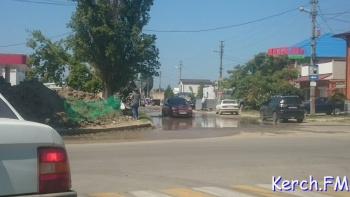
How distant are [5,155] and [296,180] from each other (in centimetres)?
720

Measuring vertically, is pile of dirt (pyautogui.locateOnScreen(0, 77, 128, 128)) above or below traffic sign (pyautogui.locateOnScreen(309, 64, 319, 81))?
below

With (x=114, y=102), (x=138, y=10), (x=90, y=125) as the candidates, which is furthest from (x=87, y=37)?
(x=90, y=125)

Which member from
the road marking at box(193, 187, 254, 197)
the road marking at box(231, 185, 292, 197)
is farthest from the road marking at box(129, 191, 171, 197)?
the road marking at box(231, 185, 292, 197)

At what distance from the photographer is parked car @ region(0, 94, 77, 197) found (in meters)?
3.64

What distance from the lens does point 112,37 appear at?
29766 millimetres

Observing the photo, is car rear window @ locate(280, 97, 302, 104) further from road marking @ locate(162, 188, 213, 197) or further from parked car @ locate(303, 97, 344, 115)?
road marking @ locate(162, 188, 213, 197)

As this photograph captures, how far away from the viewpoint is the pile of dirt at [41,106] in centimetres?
2202

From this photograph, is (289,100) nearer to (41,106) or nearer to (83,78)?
(83,78)

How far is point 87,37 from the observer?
98.5 feet

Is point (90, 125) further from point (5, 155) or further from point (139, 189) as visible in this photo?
point (5, 155)

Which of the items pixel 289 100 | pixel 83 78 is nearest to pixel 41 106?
pixel 83 78

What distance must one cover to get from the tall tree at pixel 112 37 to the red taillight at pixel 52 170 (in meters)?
25.7

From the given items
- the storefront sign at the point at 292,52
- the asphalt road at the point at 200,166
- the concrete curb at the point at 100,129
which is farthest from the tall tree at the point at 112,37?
the storefront sign at the point at 292,52

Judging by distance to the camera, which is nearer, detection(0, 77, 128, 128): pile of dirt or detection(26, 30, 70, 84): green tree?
detection(0, 77, 128, 128): pile of dirt
